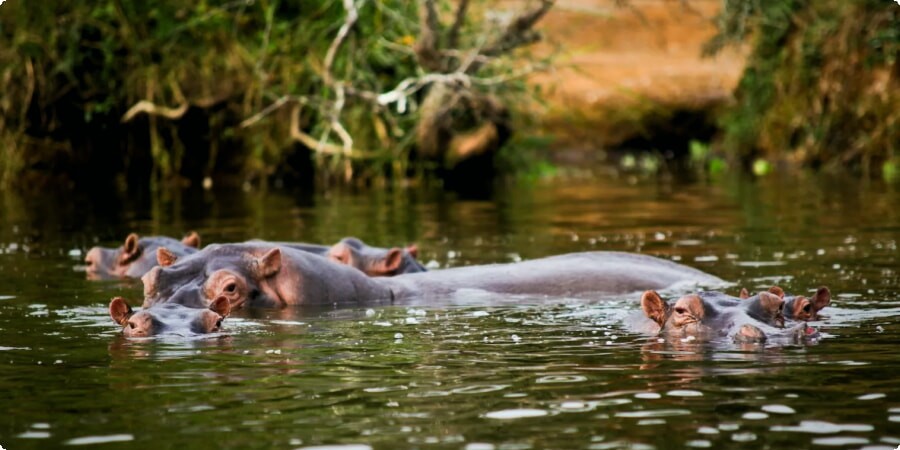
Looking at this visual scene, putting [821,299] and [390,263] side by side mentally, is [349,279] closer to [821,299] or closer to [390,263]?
[390,263]

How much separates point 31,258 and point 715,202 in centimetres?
862

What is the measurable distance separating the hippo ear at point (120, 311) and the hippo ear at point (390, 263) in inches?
116

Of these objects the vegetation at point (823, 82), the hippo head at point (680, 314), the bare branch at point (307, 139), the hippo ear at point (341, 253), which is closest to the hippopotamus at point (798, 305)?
the hippo head at point (680, 314)

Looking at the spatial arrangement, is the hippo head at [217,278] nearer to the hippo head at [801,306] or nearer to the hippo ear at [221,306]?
the hippo ear at [221,306]

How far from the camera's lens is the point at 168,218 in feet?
58.1

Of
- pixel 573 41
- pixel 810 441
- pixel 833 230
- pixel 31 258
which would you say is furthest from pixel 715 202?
pixel 573 41

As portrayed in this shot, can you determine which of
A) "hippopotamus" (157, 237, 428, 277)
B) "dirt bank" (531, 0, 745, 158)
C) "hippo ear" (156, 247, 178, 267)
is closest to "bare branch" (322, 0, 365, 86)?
"hippopotamus" (157, 237, 428, 277)

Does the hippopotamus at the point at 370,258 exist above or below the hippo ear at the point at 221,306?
above

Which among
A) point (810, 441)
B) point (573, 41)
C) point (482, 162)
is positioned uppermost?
point (573, 41)

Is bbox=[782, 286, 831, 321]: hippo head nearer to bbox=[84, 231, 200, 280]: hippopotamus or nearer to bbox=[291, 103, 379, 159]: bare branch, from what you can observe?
bbox=[84, 231, 200, 280]: hippopotamus

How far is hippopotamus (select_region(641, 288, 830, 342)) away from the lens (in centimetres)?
743

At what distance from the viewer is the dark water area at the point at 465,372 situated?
17.9 feet

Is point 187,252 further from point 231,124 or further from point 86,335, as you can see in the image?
point 231,124

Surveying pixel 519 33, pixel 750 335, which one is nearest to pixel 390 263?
pixel 750 335
